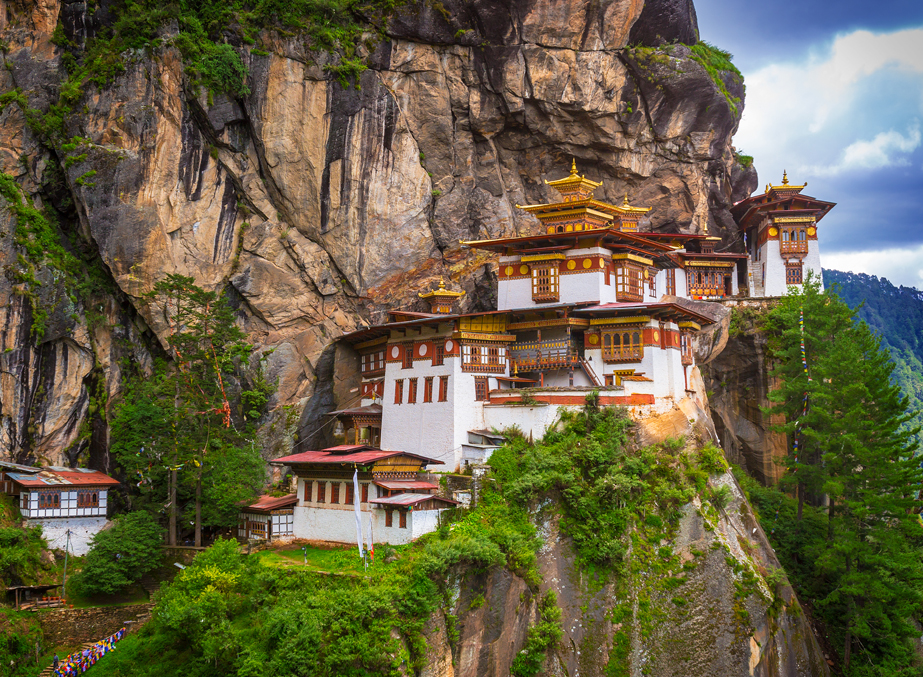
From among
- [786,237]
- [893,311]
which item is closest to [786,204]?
[786,237]

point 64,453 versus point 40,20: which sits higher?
point 40,20

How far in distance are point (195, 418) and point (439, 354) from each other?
10902mm

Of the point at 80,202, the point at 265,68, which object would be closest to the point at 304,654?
the point at 80,202

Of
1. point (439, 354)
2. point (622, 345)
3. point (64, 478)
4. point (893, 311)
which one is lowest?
point (64, 478)

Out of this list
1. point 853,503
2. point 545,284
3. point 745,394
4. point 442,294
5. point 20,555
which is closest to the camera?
point 20,555

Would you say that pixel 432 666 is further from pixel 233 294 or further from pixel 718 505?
pixel 233 294

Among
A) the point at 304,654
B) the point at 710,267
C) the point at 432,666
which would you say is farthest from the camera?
the point at 710,267

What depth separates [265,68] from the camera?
40.2 m

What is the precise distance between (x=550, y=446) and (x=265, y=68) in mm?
23272

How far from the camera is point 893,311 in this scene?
111m

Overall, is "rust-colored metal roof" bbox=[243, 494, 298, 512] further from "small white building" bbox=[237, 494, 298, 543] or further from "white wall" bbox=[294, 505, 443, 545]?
"white wall" bbox=[294, 505, 443, 545]

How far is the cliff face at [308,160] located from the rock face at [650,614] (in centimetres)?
1601

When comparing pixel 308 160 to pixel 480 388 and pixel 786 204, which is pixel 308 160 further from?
pixel 786 204

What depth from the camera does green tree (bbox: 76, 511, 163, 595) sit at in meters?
30.1
